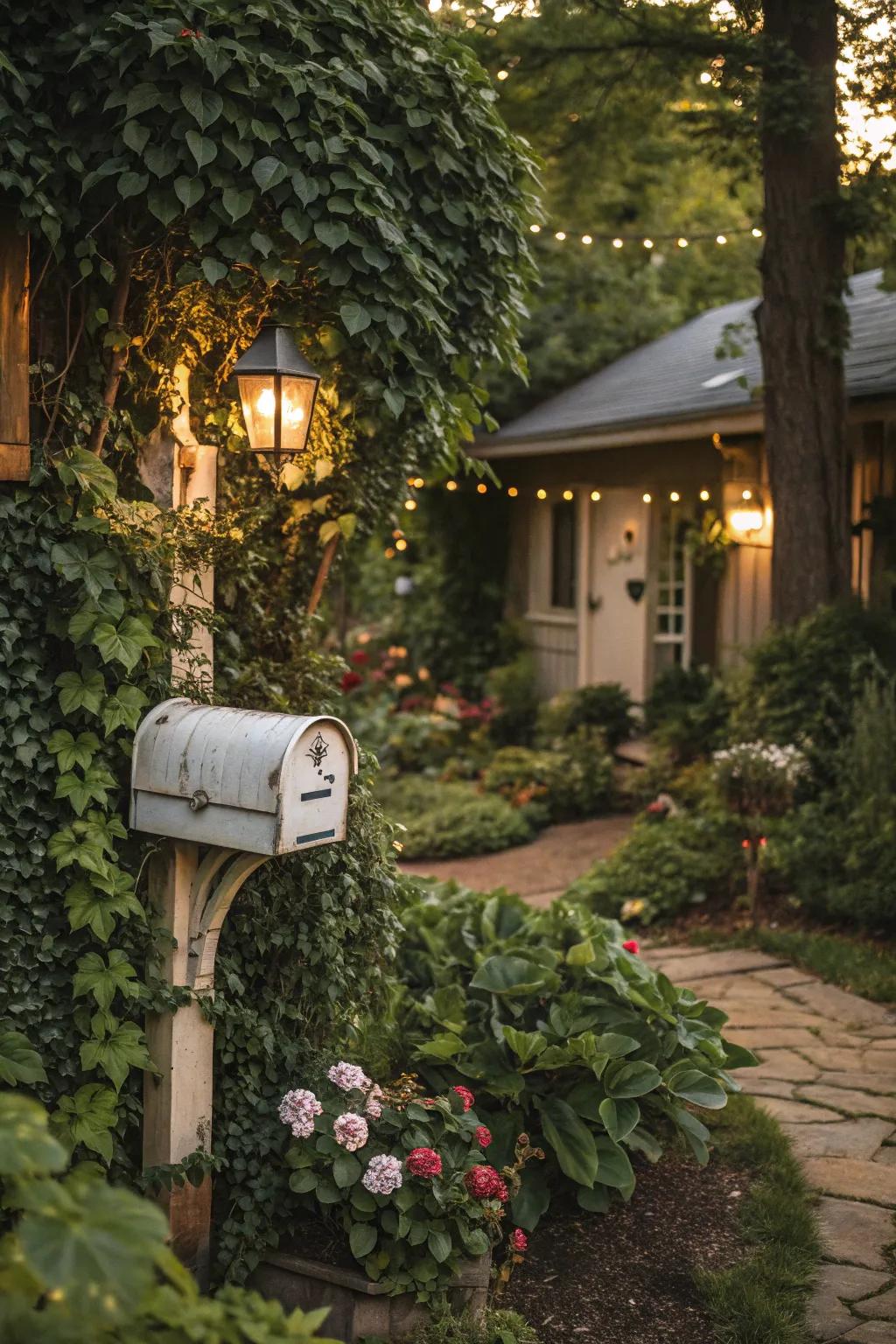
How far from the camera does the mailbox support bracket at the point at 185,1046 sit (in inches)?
122

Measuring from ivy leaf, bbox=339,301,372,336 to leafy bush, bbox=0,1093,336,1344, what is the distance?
6.66 ft

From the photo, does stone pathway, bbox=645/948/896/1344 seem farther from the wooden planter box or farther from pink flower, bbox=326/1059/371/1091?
pink flower, bbox=326/1059/371/1091

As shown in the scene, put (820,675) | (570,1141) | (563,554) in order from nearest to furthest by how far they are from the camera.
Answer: (570,1141), (820,675), (563,554)

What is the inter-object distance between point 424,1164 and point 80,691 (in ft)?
4.58

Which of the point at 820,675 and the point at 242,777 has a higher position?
the point at 820,675

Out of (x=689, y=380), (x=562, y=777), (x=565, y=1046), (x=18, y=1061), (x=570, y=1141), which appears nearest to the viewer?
(x=18, y=1061)

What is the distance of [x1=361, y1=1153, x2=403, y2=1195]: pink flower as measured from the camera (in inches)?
118

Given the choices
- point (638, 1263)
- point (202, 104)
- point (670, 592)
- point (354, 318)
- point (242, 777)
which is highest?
point (202, 104)

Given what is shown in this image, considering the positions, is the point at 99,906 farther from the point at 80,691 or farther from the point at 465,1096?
the point at 465,1096

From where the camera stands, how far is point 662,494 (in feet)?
36.8

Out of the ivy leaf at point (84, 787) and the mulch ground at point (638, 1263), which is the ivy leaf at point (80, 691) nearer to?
the ivy leaf at point (84, 787)

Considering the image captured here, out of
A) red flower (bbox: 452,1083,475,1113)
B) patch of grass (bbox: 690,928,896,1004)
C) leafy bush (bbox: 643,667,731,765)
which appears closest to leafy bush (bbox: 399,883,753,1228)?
red flower (bbox: 452,1083,475,1113)

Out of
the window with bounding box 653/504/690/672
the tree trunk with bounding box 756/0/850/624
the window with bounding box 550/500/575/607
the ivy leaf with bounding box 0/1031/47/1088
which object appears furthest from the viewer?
the window with bounding box 550/500/575/607

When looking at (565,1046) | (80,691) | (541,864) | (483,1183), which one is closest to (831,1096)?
(565,1046)
